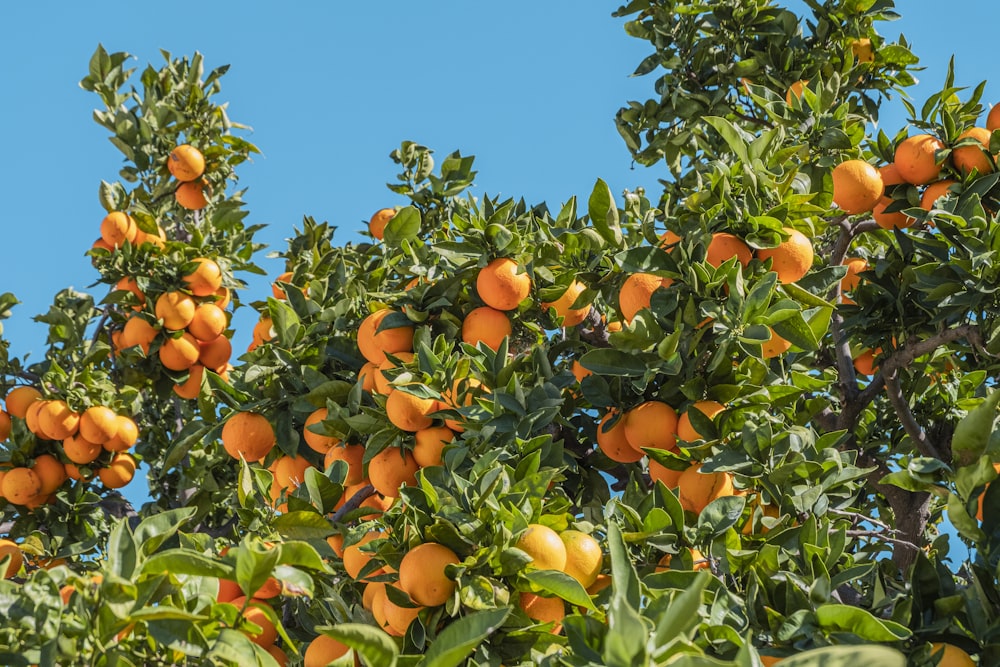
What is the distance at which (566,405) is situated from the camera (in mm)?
2990

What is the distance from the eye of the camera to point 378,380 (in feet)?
9.14

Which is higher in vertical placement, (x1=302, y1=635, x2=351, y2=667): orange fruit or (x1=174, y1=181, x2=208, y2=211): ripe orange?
(x1=174, y1=181, x2=208, y2=211): ripe orange

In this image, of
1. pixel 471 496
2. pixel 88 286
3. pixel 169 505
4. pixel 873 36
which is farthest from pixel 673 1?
pixel 169 505

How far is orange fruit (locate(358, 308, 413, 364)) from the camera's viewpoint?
2.84m

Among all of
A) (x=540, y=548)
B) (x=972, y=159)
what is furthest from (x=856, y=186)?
(x=540, y=548)

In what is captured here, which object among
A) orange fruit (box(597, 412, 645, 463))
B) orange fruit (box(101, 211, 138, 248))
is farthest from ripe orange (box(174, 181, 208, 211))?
orange fruit (box(597, 412, 645, 463))

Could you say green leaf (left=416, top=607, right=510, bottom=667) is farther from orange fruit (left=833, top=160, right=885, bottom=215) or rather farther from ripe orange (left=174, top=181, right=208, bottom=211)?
ripe orange (left=174, top=181, right=208, bottom=211)

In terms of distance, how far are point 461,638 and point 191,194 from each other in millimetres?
3858

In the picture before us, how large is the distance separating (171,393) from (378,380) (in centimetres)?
206

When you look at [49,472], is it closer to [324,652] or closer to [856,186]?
[324,652]

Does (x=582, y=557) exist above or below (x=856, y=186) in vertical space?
below

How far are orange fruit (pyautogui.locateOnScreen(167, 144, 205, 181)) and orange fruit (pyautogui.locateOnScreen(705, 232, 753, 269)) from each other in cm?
300

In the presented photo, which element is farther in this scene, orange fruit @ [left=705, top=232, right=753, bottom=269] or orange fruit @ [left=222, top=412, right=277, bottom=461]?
orange fruit @ [left=222, top=412, right=277, bottom=461]

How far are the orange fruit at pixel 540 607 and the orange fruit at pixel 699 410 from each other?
2.05 ft
